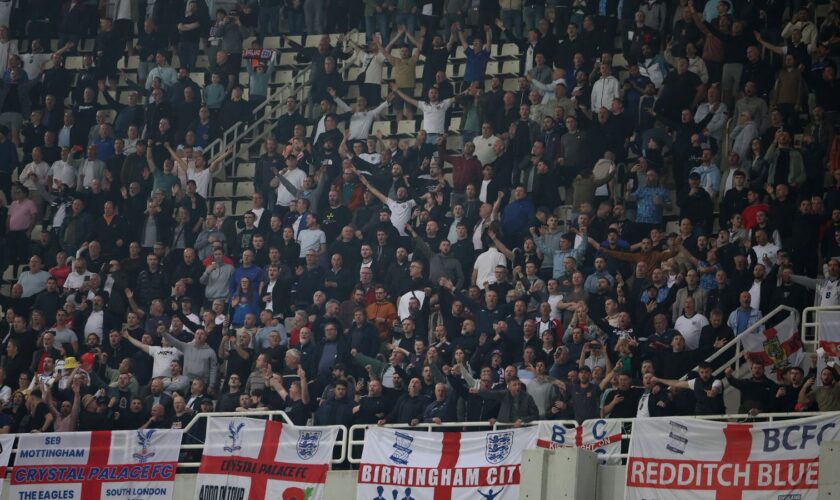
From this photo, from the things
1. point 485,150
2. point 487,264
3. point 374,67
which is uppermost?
point 374,67

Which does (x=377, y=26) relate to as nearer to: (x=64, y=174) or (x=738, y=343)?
(x=64, y=174)

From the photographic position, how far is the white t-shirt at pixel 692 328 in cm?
2064

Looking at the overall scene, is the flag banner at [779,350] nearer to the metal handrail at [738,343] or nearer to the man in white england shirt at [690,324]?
the metal handrail at [738,343]

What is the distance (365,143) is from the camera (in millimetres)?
26516

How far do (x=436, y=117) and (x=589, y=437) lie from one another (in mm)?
9277

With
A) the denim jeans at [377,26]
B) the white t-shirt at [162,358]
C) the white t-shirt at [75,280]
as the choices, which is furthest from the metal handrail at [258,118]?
the white t-shirt at [162,358]

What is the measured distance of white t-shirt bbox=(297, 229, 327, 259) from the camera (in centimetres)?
2506

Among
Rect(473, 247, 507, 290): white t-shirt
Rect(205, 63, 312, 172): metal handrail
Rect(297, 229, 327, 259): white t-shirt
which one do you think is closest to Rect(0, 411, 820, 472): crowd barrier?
Rect(473, 247, 507, 290): white t-shirt

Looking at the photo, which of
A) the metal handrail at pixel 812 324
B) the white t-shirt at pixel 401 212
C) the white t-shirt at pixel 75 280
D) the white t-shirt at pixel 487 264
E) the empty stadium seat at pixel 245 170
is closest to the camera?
the metal handrail at pixel 812 324

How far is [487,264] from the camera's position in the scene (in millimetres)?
23375

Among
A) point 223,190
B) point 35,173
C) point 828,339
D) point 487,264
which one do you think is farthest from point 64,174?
point 828,339

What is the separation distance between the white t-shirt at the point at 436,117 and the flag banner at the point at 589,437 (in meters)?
8.82

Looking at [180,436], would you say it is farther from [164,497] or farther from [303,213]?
[303,213]

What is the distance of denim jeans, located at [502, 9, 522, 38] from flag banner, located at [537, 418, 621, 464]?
35.2ft
